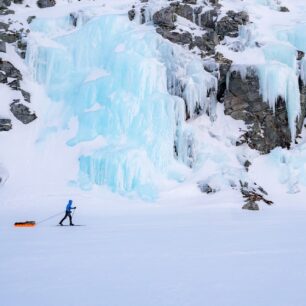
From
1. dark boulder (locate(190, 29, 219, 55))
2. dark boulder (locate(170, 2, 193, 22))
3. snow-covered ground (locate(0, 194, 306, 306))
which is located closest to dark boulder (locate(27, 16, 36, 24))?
dark boulder (locate(170, 2, 193, 22))

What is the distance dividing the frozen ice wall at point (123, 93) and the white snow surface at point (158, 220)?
519 millimetres

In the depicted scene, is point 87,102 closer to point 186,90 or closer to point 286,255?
point 186,90

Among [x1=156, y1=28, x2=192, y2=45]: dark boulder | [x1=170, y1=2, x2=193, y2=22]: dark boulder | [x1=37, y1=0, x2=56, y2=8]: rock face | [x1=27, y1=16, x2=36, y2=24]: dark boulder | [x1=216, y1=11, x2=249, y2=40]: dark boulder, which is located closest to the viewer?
[x1=156, y1=28, x2=192, y2=45]: dark boulder

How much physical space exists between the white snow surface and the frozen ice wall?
52 centimetres

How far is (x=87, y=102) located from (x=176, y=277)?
24.7 m

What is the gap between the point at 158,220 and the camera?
54.1 ft

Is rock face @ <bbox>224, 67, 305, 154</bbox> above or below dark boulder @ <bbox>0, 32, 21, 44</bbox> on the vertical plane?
below

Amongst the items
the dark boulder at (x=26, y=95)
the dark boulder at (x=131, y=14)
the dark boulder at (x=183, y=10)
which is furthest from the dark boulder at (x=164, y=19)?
the dark boulder at (x=26, y=95)

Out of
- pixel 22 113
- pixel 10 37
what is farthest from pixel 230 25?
pixel 22 113

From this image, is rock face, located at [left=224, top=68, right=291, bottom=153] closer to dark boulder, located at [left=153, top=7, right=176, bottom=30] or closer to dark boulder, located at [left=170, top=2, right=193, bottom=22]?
dark boulder, located at [left=153, top=7, right=176, bottom=30]

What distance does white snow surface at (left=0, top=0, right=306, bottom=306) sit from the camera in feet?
18.8

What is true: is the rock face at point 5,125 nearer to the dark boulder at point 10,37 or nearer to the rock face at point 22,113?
the rock face at point 22,113

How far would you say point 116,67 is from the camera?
3008cm

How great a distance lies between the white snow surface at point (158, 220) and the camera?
5.72 m
